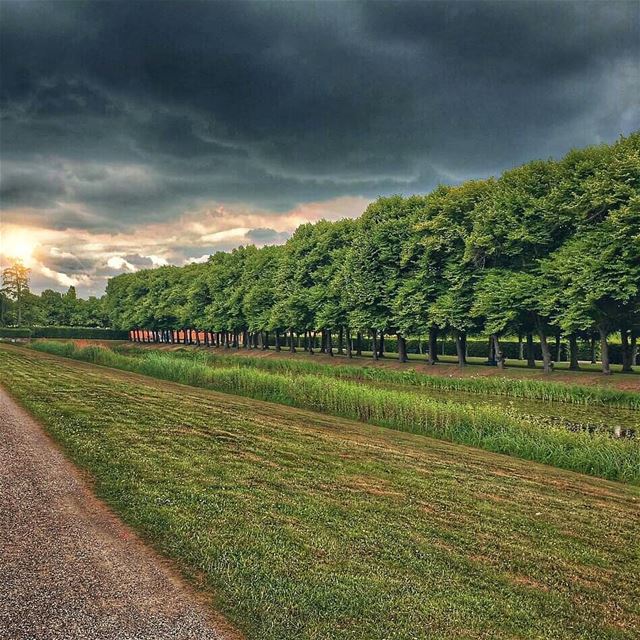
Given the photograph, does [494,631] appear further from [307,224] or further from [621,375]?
[307,224]

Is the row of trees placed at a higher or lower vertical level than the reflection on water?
higher

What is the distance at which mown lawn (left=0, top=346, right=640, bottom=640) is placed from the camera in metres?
6.77

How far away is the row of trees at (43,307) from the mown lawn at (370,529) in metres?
137

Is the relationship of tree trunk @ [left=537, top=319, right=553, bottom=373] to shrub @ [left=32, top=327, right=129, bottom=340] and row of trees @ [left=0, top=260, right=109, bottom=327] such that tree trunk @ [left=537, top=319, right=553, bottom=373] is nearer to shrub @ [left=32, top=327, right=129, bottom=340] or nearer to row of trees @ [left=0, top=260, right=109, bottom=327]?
shrub @ [left=32, top=327, right=129, bottom=340]

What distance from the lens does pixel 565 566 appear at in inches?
338

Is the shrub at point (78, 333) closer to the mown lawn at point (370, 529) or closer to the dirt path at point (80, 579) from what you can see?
the mown lawn at point (370, 529)

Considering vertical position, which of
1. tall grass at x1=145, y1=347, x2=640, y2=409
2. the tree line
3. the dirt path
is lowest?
tall grass at x1=145, y1=347, x2=640, y2=409

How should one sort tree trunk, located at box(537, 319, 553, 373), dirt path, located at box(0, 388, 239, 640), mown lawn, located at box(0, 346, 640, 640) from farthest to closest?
tree trunk, located at box(537, 319, 553, 373) → mown lawn, located at box(0, 346, 640, 640) → dirt path, located at box(0, 388, 239, 640)

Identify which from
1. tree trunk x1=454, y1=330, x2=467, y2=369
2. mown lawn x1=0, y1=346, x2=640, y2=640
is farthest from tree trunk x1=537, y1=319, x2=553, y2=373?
mown lawn x1=0, y1=346, x2=640, y2=640

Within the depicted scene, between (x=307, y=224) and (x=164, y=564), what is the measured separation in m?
66.0

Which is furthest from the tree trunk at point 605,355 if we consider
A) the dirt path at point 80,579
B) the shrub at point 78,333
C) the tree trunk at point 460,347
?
the shrub at point 78,333

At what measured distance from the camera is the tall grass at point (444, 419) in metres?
16.8

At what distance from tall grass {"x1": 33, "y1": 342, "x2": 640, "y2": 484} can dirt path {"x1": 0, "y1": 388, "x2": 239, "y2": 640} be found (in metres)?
13.4

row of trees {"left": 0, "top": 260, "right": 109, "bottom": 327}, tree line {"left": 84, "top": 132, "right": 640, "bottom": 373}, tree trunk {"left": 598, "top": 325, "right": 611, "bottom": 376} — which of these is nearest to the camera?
tree line {"left": 84, "top": 132, "right": 640, "bottom": 373}
